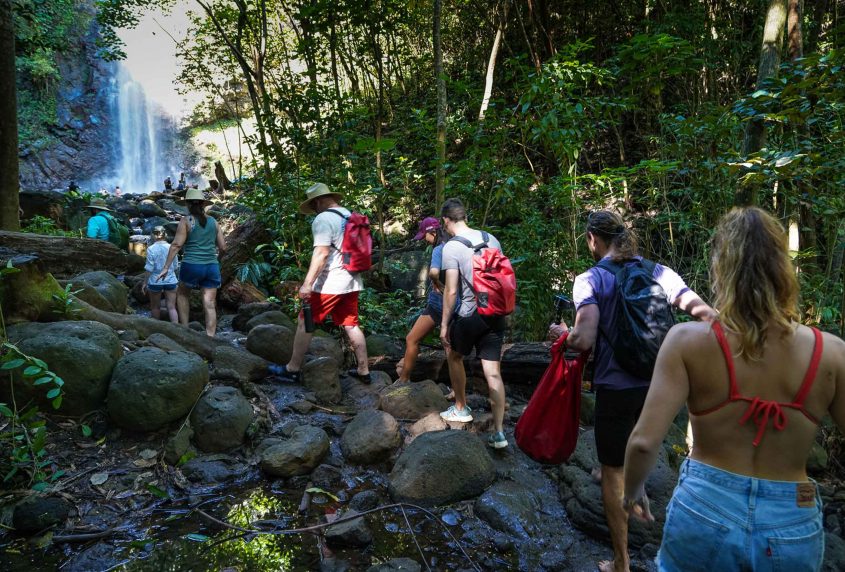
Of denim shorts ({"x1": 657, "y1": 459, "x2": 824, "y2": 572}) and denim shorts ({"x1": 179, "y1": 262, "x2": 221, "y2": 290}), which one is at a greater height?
denim shorts ({"x1": 179, "y1": 262, "x2": 221, "y2": 290})

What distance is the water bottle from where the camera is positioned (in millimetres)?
5375

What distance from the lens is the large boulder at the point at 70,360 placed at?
4191mm

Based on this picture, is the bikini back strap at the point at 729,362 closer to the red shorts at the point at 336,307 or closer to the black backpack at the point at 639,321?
the black backpack at the point at 639,321

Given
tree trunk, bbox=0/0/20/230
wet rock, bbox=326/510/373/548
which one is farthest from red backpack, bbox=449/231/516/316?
tree trunk, bbox=0/0/20/230

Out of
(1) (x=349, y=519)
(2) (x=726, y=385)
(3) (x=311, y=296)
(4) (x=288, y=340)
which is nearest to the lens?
(2) (x=726, y=385)

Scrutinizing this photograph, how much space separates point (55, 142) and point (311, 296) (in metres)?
28.2

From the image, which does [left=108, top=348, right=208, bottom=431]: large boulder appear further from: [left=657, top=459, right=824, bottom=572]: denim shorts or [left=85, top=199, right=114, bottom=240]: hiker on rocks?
[left=85, top=199, right=114, bottom=240]: hiker on rocks

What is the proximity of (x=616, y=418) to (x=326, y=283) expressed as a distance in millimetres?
3355

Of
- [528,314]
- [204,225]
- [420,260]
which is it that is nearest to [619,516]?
[528,314]

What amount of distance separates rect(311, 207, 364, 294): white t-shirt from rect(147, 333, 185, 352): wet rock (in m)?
1.53

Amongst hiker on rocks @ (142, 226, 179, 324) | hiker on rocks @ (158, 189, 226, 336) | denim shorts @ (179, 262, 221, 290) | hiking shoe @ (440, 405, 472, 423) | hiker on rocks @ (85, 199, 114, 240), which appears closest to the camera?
hiking shoe @ (440, 405, 472, 423)

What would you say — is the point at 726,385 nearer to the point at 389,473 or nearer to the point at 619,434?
the point at 619,434

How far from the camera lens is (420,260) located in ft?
32.1

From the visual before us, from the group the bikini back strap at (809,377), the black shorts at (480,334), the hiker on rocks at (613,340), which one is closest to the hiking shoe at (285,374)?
the black shorts at (480,334)
